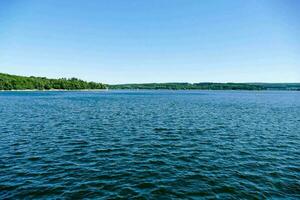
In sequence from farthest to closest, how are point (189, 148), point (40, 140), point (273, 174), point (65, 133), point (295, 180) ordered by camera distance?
1. point (65, 133)
2. point (40, 140)
3. point (189, 148)
4. point (273, 174)
5. point (295, 180)

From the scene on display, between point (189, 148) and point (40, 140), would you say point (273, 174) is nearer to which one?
point (189, 148)

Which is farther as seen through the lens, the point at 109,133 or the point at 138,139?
the point at 109,133

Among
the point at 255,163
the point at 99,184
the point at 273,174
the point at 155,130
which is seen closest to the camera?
the point at 99,184

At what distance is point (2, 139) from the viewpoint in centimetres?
2470

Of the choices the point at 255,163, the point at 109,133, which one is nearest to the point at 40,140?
the point at 109,133

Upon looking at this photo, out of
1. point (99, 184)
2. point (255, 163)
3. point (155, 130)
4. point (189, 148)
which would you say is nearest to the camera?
point (99, 184)

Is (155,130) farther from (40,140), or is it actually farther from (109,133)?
(40,140)

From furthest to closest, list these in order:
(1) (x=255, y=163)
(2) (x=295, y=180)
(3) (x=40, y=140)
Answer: (3) (x=40, y=140), (1) (x=255, y=163), (2) (x=295, y=180)

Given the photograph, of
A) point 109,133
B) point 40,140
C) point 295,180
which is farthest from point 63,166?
point 295,180

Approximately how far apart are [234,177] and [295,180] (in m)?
4.34

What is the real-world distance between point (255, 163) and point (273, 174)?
7.46 ft

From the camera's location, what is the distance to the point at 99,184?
46.4 feet

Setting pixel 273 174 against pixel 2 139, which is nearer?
pixel 273 174

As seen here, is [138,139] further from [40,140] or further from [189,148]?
[40,140]
